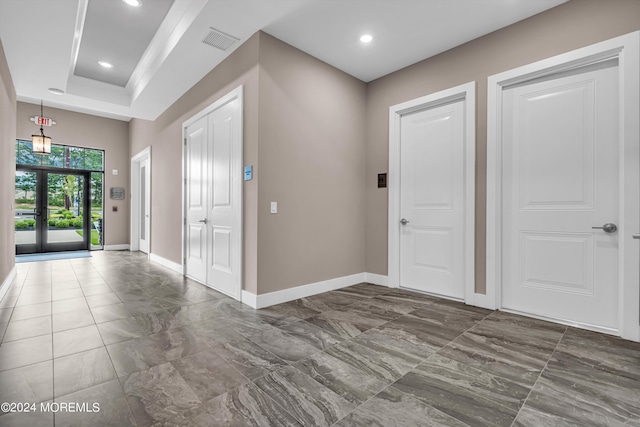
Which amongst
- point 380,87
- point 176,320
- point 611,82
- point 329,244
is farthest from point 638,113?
point 176,320

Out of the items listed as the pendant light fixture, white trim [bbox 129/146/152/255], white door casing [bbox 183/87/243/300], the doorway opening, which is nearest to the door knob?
white door casing [bbox 183/87/243/300]

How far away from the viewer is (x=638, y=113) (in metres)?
2.36

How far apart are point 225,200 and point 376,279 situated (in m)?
2.29

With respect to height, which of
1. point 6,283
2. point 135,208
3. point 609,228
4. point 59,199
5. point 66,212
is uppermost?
point 59,199

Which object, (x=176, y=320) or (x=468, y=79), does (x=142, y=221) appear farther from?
(x=468, y=79)

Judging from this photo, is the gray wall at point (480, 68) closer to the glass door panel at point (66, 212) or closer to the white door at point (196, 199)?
the white door at point (196, 199)

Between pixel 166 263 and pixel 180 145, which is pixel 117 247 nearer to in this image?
pixel 166 263

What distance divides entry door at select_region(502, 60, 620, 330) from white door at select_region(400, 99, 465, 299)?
0.47 metres

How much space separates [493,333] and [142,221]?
7773 mm

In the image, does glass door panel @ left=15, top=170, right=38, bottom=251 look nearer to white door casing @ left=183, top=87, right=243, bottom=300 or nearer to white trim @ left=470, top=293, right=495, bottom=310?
white door casing @ left=183, top=87, right=243, bottom=300

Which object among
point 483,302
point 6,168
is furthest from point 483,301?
point 6,168

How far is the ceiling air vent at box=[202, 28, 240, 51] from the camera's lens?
10.4 ft

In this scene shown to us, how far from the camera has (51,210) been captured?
7.10 metres

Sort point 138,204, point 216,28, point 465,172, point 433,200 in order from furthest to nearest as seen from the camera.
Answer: point 138,204
point 433,200
point 465,172
point 216,28
